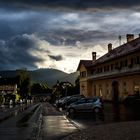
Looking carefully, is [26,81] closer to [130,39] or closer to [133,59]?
[130,39]

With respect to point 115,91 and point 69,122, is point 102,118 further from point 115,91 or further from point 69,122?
point 115,91

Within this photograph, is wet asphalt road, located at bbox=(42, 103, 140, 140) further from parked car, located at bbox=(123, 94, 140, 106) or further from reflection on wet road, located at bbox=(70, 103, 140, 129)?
parked car, located at bbox=(123, 94, 140, 106)

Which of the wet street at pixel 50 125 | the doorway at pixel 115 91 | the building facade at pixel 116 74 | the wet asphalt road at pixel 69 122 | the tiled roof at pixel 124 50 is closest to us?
the wet street at pixel 50 125

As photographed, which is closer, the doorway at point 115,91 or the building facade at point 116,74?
the building facade at point 116,74

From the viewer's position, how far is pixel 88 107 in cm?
4062

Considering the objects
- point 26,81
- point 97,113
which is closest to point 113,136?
point 97,113

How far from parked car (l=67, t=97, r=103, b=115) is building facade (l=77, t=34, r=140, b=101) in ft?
64.3

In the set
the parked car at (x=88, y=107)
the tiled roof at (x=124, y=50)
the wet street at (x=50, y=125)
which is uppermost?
the tiled roof at (x=124, y=50)

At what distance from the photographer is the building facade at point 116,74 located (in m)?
62.3

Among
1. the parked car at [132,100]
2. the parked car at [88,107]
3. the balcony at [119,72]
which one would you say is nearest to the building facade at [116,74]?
the balcony at [119,72]

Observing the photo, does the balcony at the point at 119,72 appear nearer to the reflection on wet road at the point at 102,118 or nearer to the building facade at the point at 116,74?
the building facade at the point at 116,74

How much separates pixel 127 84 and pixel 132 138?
49.1 metres

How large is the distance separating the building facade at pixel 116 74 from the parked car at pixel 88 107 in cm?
1958

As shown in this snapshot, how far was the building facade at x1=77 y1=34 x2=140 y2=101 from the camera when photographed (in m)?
62.3
